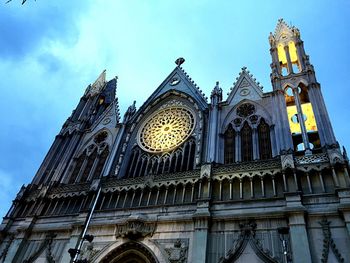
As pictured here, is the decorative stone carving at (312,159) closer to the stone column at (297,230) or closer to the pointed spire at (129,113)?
the stone column at (297,230)

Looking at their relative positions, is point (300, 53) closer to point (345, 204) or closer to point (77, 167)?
point (345, 204)

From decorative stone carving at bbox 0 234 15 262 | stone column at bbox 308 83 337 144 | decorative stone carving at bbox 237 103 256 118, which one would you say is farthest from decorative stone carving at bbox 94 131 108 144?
stone column at bbox 308 83 337 144

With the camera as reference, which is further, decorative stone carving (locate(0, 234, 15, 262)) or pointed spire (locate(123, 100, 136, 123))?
pointed spire (locate(123, 100, 136, 123))

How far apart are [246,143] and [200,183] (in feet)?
17.1

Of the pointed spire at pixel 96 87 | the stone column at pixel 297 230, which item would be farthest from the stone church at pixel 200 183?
the pointed spire at pixel 96 87

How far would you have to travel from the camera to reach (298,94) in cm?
2256

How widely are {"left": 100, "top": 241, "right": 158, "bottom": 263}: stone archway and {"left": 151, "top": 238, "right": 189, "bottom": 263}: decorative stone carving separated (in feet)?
3.68

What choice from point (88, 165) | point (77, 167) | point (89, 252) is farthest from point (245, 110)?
point (77, 167)

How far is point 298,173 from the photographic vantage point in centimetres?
1720

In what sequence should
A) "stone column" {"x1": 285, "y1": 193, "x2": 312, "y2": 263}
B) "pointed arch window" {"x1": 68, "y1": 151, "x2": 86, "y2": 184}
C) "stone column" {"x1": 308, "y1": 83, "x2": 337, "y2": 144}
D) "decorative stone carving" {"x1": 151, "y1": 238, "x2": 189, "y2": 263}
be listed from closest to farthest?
"stone column" {"x1": 285, "y1": 193, "x2": 312, "y2": 263} < "decorative stone carving" {"x1": 151, "y1": 238, "x2": 189, "y2": 263} < "stone column" {"x1": 308, "y1": 83, "x2": 337, "y2": 144} < "pointed arch window" {"x1": 68, "y1": 151, "x2": 86, "y2": 184}

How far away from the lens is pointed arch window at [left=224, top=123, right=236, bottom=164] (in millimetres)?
21328

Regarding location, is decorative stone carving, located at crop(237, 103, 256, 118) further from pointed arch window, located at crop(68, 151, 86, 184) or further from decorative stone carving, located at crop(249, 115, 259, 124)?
pointed arch window, located at crop(68, 151, 86, 184)

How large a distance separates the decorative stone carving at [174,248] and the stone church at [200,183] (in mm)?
69

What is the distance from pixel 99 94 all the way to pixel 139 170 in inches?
700
